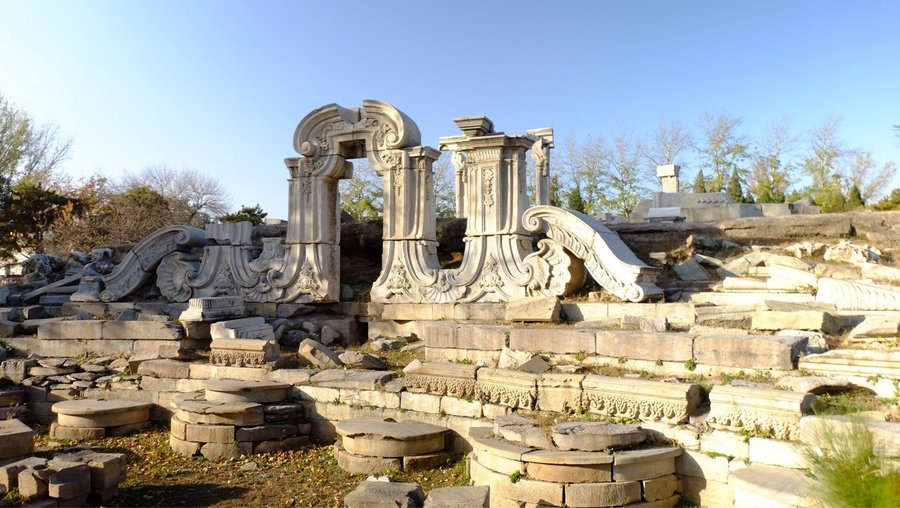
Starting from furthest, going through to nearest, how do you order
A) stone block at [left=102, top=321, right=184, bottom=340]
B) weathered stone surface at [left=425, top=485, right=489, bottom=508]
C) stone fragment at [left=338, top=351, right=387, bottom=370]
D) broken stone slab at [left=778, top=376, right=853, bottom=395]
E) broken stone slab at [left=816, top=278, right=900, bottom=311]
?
1. stone block at [left=102, top=321, right=184, bottom=340]
2. stone fragment at [left=338, top=351, right=387, bottom=370]
3. broken stone slab at [left=816, top=278, right=900, bottom=311]
4. broken stone slab at [left=778, top=376, right=853, bottom=395]
5. weathered stone surface at [left=425, top=485, right=489, bottom=508]

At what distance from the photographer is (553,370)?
6.52m

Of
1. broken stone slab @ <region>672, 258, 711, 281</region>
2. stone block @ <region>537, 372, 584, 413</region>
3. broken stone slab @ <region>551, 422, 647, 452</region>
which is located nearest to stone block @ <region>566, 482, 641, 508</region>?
broken stone slab @ <region>551, 422, 647, 452</region>

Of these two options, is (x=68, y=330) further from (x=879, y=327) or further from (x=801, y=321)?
(x=879, y=327)

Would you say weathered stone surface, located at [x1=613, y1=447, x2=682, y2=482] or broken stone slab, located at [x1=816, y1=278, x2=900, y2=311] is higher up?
broken stone slab, located at [x1=816, y1=278, x2=900, y2=311]

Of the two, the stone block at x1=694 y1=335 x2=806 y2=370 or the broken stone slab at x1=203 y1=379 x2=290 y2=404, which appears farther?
the broken stone slab at x1=203 y1=379 x2=290 y2=404

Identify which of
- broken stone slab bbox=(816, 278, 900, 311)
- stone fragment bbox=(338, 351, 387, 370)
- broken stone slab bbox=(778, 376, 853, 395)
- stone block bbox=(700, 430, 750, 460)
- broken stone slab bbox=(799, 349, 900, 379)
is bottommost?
stone block bbox=(700, 430, 750, 460)

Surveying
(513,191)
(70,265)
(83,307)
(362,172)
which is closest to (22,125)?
(362,172)

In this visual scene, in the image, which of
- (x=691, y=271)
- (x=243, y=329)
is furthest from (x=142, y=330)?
(x=691, y=271)

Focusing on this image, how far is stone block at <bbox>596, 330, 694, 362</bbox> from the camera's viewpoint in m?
6.18

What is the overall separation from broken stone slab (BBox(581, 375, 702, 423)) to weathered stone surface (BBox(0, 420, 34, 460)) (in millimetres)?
5468

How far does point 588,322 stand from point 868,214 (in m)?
6.59

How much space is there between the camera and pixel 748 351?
5754mm

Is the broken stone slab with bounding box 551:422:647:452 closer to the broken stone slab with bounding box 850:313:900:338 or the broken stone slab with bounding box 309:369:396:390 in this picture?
the broken stone slab with bounding box 850:313:900:338

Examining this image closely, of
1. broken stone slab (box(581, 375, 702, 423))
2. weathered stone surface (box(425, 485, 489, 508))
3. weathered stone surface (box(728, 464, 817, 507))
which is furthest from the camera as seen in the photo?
broken stone slab (box(581, 375, 702, 423))
